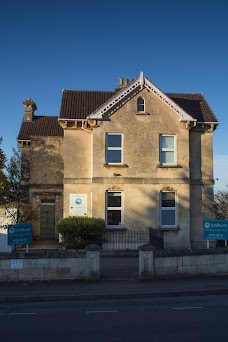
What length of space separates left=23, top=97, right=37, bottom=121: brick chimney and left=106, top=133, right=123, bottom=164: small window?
10635 millimetres

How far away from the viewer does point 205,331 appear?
768 cm

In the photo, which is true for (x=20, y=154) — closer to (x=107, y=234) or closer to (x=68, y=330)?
(x=107, y=234)

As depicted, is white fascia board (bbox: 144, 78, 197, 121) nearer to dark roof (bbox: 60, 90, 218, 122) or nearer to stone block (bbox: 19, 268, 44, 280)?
dark roof (bbox: 60, 90, 218, 122)

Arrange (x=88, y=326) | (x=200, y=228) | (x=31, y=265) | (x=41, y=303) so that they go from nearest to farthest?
Answer: (x=88, y=326) → (x=41, y=303) → (x=31, y=265) → (x=200, y=228)

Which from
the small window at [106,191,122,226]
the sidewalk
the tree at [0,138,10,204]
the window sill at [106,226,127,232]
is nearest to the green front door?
the tree at [0,138,10,204]

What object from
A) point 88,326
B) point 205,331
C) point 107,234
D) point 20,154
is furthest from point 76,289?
point 20,154

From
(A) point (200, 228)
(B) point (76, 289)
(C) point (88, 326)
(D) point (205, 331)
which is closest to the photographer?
(D) point (205, 331)

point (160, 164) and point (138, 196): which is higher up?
point (160, 164)

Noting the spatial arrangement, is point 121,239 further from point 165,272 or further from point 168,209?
point 165,272

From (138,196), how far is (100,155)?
324 cm

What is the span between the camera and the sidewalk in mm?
11492

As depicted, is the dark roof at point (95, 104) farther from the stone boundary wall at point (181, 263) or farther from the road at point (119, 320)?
the road at point (119, 320)

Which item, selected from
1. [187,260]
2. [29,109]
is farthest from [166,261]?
[29,109]

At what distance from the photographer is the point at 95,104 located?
2512cm
